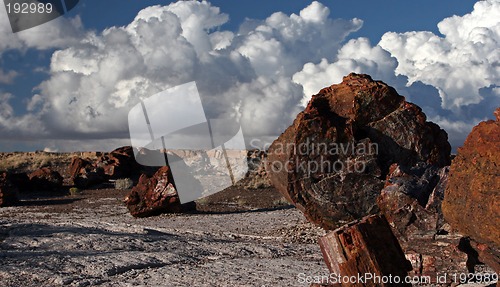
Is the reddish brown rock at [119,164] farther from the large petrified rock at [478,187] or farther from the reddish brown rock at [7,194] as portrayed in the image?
the large petrified rock at [478,187]

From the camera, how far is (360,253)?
4.86 m

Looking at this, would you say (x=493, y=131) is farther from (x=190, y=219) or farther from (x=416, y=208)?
(x=190, y=219)

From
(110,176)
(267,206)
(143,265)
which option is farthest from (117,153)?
(143,265)

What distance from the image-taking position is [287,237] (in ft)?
34.2

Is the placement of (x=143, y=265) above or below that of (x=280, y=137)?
below

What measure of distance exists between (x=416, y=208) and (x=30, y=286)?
4862 millimetres

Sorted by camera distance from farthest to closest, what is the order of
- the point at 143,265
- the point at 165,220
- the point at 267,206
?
1. the point at 267,206
2. the point at 165,220
3. the point at 143,265

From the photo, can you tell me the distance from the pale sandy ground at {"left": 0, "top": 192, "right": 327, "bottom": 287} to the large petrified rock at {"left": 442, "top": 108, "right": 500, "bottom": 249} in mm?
1755

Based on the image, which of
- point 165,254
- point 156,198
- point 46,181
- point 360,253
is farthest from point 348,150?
point 46,181

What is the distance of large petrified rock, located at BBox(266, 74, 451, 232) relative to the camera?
33.1ft

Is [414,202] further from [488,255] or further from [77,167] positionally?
[77,167]

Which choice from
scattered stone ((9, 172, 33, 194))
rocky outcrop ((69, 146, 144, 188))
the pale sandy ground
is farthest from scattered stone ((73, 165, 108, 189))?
the pale sandy ground

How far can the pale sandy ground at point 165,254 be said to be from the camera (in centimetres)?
669

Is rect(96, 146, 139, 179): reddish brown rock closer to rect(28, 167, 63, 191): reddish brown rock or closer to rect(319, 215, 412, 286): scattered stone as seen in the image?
rect(28, 167, 63, 191): reddish brown rock
